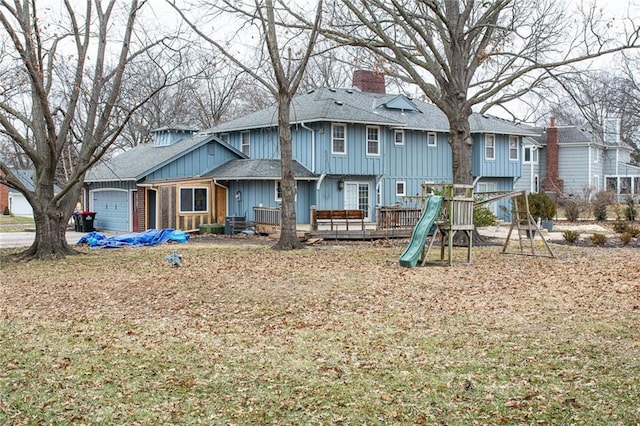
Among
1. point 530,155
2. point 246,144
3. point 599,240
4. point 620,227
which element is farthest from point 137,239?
point 530,155

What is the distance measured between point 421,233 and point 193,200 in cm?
1490

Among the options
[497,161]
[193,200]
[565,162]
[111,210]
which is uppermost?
[565,162]

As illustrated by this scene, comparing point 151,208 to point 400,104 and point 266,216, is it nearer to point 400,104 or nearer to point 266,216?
point 266,216

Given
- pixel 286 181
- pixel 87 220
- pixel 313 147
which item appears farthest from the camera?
pixel 87 220

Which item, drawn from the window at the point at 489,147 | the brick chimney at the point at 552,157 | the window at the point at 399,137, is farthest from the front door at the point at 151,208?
the brick chimney at the point at 552,157

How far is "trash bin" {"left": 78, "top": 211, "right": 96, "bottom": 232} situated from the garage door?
2.83 feet

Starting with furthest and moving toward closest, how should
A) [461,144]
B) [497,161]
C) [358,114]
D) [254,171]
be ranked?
[497,161] → [358,114] → [254,171] → [461,144]

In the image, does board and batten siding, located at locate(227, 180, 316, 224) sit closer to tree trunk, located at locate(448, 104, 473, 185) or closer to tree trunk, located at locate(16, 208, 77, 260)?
tree trunk, located at locate(448, 104, 473, 185)

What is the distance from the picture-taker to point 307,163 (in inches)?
1103

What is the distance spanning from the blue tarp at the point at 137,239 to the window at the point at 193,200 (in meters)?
3.52

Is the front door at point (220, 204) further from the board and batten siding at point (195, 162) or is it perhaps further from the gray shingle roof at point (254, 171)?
the board and batten siding at point (195, 162)

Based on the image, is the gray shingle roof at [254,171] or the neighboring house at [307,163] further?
the neighboring house at [307,163]

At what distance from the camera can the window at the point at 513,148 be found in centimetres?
3559

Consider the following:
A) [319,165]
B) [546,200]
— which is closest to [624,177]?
[546,200]
